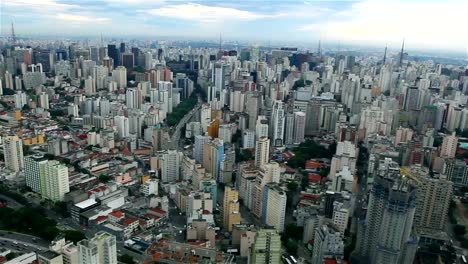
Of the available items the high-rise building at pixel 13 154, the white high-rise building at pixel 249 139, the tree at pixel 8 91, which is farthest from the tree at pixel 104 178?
the tree at pixel 8 91

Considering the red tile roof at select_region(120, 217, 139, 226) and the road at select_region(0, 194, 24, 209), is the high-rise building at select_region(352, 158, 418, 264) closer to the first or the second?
the red tile roof at select_region(120, 217, 139, 226)

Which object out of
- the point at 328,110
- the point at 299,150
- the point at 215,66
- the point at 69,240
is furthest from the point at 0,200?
the point at 215,66

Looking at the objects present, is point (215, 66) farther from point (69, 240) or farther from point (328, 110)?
point (69, 240)

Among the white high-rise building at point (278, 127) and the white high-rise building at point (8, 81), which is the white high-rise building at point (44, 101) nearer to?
the white high-rise building at point (8, 81)

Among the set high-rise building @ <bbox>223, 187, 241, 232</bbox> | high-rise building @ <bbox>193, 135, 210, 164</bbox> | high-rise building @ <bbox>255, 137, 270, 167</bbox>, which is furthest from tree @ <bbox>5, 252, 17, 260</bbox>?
high-rise building @ <bbox>255, 137, 270, 167</bbox>

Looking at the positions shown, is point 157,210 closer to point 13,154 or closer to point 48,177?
point 48,177

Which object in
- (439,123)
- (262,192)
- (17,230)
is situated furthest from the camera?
(439,123)

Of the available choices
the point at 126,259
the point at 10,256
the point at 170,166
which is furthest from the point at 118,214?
the point at 170,166
